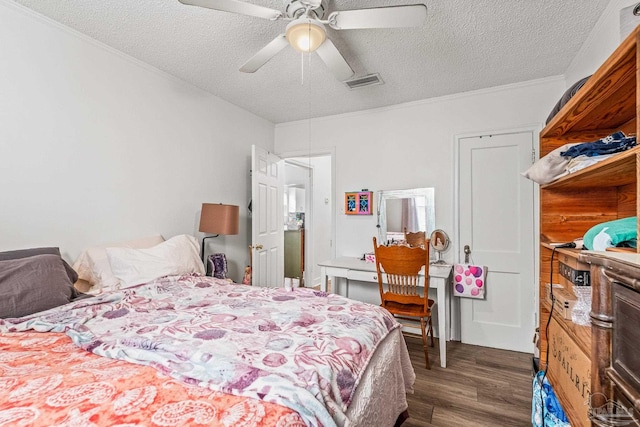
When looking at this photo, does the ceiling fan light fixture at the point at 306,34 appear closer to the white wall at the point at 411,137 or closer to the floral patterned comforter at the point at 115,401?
the floral patterned comforter at the point at 115,401

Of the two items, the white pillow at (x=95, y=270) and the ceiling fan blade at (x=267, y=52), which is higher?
the ceiling fan blade at (x=267, y=52)

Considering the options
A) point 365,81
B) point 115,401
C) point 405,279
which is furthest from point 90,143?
point 405,279

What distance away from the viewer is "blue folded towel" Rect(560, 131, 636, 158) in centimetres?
120

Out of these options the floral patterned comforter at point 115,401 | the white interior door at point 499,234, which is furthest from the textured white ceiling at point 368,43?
the floral patterned comforter at point 115,401

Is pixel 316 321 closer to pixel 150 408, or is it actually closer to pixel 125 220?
pixel 150 408

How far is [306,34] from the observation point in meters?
1.68

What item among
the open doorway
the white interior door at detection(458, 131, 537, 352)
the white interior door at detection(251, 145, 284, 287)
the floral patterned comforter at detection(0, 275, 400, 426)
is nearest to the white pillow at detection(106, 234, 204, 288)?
the floral patterned comforter at detection(0, 275, 400, 426)

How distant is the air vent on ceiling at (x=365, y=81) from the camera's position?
279cm

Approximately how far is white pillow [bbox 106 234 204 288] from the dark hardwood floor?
6.22 ft

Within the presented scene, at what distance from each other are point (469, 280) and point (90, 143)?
3.51 metres

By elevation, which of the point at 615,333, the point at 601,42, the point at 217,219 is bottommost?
the point at 615,333

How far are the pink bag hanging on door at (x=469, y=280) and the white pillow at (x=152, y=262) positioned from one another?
2469mm

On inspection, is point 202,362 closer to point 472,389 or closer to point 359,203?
point 472,389

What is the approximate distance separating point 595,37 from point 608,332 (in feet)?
7.55
